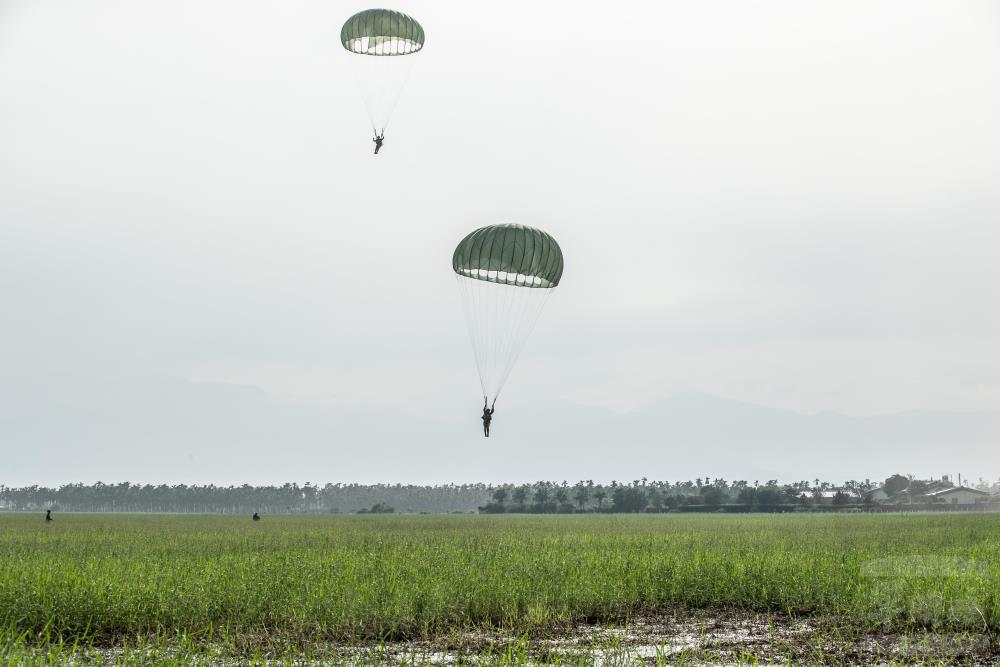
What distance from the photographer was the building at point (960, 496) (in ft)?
479

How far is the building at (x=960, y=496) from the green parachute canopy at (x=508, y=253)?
149031 millimetres

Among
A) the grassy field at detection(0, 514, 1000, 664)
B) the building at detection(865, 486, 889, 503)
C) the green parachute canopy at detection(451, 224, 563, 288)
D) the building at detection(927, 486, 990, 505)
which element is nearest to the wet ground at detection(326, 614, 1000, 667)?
the grassy field at detection(0, 514, 1000, 664)

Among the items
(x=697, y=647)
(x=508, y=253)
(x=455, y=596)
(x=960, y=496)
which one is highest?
(x=508, y=253)

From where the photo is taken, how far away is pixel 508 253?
20344 mm

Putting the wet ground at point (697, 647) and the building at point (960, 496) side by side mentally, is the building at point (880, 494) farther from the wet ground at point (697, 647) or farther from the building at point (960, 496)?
the wet ground at point (697, 647)

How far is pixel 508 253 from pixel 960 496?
15548 cm

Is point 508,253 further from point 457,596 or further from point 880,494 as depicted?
point 880,494

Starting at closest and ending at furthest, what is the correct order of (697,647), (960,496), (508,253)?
(697,647), (508,253), (960,496)

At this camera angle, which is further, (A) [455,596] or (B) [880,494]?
(B) [880,494]

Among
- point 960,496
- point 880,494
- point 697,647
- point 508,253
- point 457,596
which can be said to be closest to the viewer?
point 697,647

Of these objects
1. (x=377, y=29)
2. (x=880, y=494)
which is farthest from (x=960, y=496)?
(x=377, y=29)

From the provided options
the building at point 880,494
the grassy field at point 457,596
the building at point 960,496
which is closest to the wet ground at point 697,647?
the grassy field at point 457,596

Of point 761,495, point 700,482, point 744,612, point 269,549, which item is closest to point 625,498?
point 761,495

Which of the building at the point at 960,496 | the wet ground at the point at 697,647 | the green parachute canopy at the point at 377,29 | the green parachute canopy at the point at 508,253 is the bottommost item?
the building at the point at 960,496
